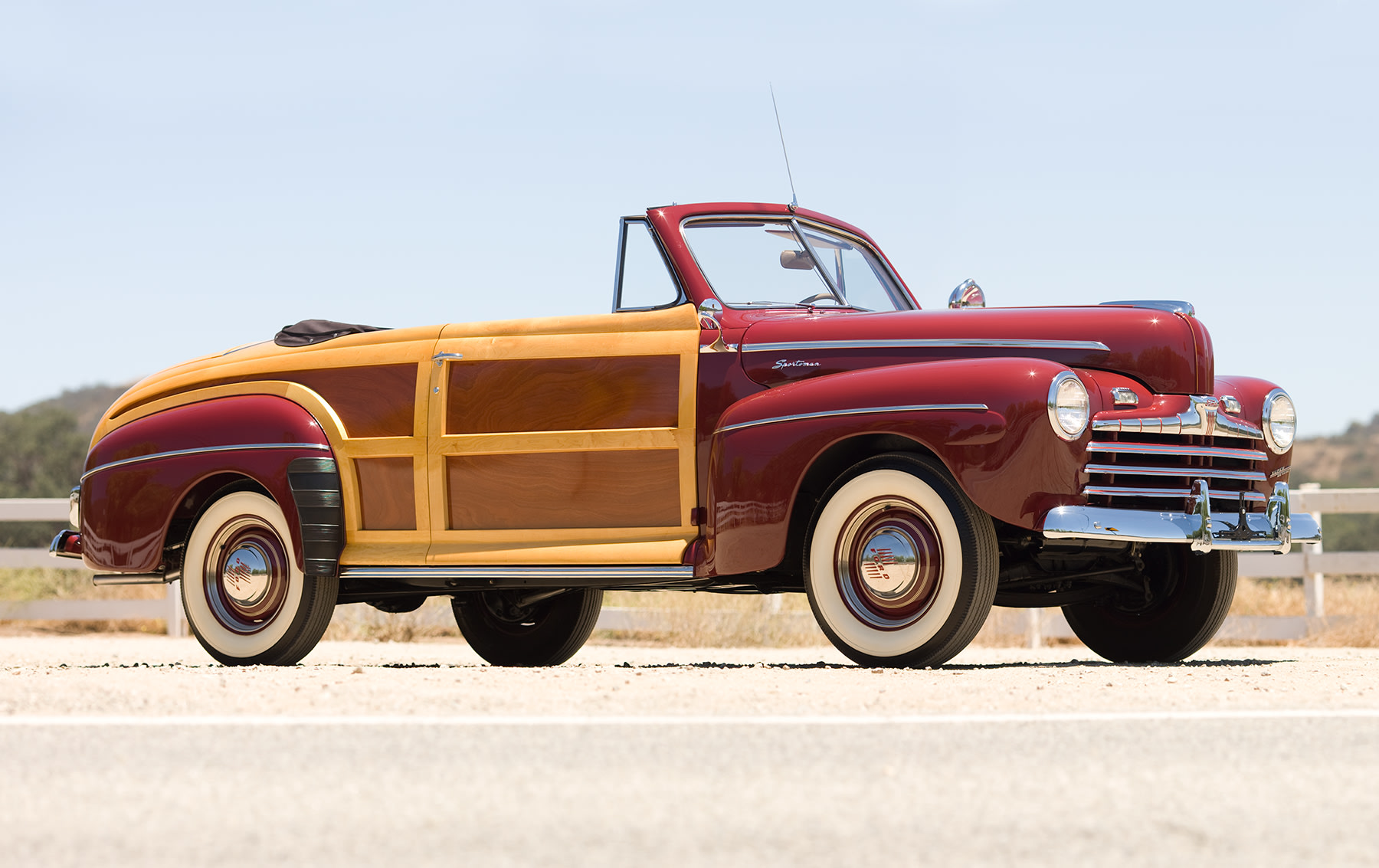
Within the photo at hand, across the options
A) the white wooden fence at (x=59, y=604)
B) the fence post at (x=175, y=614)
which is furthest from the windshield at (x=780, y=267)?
the fence post at (x=175, y=614)

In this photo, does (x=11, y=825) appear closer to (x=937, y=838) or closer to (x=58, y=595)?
(x=937, y=838)

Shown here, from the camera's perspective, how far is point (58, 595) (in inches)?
676

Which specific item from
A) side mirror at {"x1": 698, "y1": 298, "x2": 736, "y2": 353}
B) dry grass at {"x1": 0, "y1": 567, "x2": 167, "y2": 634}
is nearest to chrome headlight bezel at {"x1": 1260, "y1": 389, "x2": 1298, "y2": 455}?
side mirror at {"x1": 698, "y1": 298, "x2": 736, "y2": 353}

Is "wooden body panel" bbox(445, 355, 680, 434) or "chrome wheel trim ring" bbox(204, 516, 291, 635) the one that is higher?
"wooden body panel" bbox(445, 355, 680, 434)

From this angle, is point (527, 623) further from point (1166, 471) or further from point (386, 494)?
point (1166, 471)

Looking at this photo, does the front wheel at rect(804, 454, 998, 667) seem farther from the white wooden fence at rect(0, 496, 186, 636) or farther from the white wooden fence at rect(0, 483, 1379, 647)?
the white wooden fence at rect(0, 496, 186, 636)

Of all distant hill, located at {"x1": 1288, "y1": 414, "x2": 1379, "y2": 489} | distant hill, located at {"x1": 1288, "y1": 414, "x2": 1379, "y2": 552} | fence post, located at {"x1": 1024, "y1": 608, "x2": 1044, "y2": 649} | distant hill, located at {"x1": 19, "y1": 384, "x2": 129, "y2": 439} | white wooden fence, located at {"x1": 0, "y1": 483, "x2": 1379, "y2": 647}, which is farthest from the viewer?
distant hill, located at {"x1": 19, "y1": 384, "x2": 129, "y2": 439}

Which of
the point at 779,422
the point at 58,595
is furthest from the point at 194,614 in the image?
the point at 58,595

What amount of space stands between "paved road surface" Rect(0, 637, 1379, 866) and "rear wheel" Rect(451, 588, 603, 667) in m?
2.71

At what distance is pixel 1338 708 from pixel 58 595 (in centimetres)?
1465

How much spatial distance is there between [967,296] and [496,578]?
256 cm

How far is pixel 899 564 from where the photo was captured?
257 inches

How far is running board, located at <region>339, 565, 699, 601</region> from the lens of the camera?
7.15m

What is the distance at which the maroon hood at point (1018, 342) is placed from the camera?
268 inches
